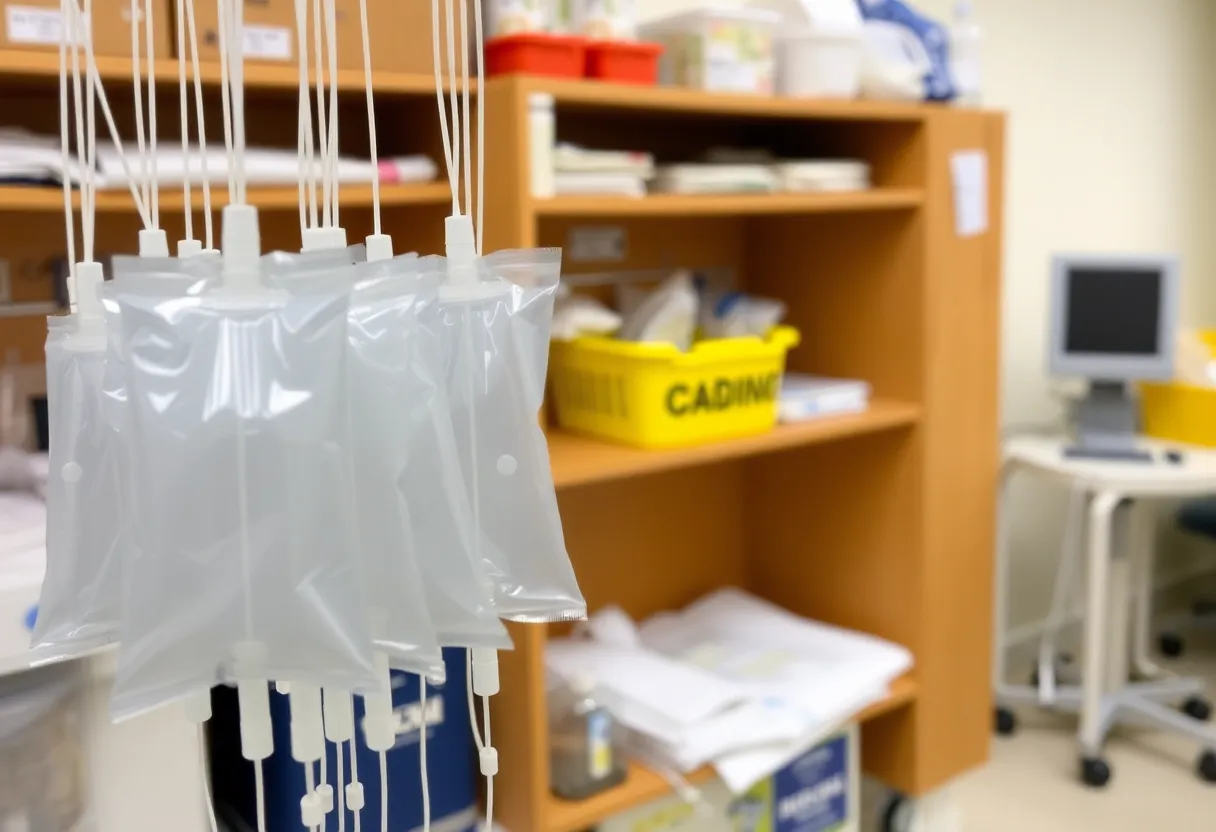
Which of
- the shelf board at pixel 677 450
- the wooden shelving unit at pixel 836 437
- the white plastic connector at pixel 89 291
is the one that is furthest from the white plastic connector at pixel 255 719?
the wooden shelving unit at pixel 836 437

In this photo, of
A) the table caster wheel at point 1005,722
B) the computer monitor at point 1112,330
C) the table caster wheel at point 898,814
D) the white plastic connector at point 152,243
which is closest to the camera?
the white plastic connector at point 152,243

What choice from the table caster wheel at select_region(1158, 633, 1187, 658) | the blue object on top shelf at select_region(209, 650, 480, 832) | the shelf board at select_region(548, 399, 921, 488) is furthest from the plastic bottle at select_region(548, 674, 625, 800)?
the table caster wheel at select_region(1158, 633, 1187, 658)

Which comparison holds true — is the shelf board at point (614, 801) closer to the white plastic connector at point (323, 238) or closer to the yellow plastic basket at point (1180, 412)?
the white plastic connector at point (323, 238)

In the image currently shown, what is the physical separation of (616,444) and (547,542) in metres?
1.04

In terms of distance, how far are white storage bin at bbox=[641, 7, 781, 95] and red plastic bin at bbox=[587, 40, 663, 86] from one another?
111 mm

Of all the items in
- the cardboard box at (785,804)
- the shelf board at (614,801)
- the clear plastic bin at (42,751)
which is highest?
the clear plastic bin at (42,751)

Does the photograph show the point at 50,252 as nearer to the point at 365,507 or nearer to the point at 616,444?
the point at 616,444

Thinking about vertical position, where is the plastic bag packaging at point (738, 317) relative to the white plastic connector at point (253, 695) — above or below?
above

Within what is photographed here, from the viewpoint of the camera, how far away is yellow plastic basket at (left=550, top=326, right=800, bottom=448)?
5.35 feet

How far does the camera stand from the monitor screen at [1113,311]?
2584 mm

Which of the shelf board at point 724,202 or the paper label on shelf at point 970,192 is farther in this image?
the paper label on shelf at point 970,192

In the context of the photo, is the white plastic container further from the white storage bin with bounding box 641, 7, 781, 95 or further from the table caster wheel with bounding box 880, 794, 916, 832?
the table caster wheel with bounding box 880, 794, 916, 832

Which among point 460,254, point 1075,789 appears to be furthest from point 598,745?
point 1075,789

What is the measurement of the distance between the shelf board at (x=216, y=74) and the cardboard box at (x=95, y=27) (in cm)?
1
